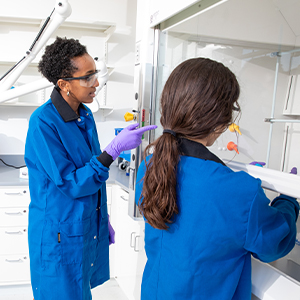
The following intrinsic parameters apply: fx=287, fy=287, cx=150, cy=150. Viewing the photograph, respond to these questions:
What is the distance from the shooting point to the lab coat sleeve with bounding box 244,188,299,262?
0.63m

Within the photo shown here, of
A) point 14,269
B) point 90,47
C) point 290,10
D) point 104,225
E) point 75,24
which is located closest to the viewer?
point 290,10

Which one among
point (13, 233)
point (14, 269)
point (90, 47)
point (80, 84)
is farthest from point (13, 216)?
point (90, 47)

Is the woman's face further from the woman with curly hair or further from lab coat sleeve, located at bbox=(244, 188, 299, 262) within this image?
lab coat sleeve, located at bbox=(244, 188, 299, 262)

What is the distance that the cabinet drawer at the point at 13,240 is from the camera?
2.14 metres

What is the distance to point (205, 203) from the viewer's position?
0.67 m

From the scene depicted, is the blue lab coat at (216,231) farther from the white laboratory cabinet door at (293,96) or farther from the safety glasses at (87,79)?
the safety glasses at (87,79)

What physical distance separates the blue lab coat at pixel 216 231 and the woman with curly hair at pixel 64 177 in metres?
0.51

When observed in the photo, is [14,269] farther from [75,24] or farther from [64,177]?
[75,24]

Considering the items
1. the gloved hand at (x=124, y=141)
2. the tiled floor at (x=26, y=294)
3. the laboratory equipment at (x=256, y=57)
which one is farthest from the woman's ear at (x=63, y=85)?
the tiled floor at (x=26, y=294)

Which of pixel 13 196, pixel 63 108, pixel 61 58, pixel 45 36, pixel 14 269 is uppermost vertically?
pixel 45 36

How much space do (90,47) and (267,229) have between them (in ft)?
8.28

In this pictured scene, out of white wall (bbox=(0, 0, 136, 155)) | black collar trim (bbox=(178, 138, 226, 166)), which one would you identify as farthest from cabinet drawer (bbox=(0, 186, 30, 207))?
black collar trim (bbox=(178, 138, 226, 166))

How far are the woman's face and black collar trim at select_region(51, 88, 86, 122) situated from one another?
5 cm

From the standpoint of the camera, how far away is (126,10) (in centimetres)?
277
